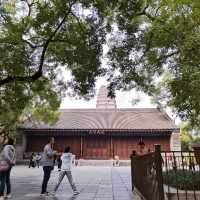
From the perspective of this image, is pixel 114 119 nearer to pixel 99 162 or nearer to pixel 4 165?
pixel 99 162

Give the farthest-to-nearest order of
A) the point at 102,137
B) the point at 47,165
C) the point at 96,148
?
the point at 102,137, the point at 96,148, the point at 47,165

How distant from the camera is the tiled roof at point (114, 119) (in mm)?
32438

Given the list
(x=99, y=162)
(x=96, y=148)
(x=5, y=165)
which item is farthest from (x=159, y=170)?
(x=96, y=148)

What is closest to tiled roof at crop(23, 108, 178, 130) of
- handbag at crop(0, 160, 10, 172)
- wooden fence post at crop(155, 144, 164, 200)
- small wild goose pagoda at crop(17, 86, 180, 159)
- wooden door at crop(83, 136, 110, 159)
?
small wild goose pagoda at crop(17, 86, 180, 159)

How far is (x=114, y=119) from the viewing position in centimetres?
3491

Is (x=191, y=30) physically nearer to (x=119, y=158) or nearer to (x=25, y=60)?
(x=25, y=60)

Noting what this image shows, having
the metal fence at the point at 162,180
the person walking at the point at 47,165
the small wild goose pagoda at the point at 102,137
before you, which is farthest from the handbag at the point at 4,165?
the small wild goose pagoda at the point at 102,137

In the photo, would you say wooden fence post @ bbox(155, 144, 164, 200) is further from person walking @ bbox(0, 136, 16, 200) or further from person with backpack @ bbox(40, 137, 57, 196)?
→ person with backpack @ bbox(40, 137, 57, 196)

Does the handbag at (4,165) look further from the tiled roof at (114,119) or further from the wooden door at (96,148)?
the wooden door at (96,148)

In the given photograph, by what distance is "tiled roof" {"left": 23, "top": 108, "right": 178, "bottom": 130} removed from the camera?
32438mm

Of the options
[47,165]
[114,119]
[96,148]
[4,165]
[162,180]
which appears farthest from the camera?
[114,119]

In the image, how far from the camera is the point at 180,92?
8.19 meters

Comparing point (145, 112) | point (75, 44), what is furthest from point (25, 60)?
point (145, 112)

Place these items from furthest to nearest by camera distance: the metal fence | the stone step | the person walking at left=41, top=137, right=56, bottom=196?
the stone step, the person walking at left=41, top=137, right=56, bottom=196, the metal fence
